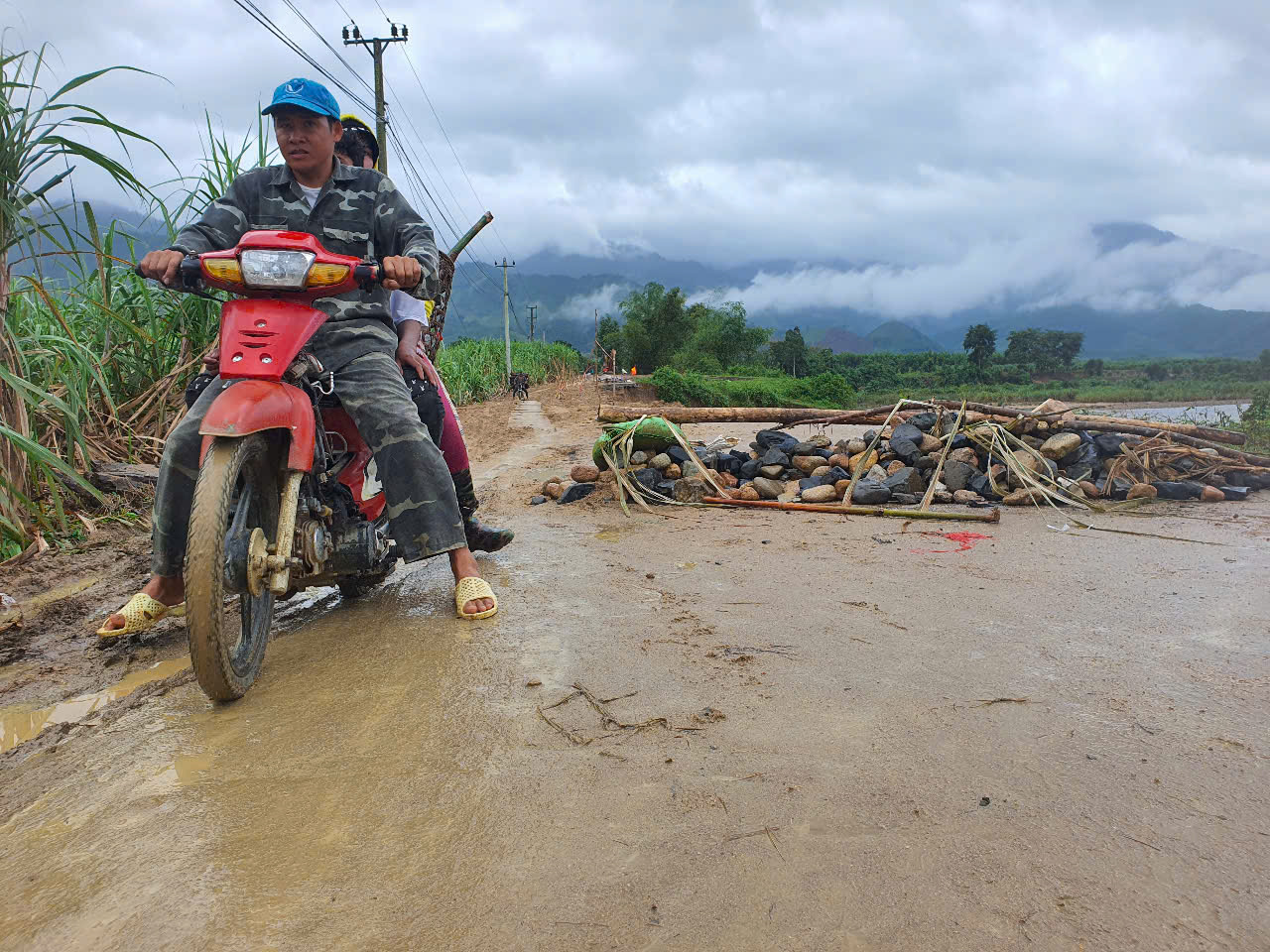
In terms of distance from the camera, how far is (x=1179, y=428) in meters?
6.79

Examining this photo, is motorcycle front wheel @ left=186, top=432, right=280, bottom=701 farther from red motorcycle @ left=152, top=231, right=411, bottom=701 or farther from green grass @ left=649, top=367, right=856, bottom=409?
green grass @ left=649, top=367, right=856, bottom=409

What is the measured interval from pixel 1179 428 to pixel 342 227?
23.6 ft

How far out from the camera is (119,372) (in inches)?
186

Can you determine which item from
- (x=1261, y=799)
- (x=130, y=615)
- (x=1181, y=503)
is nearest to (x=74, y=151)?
(x=130, y=615)

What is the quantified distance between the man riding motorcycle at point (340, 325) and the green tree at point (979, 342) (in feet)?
251

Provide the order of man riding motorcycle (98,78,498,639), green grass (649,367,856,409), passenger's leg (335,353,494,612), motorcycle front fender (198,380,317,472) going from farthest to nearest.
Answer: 1. green grass (649,367,856,409)
2. passenger's leg (335,353,494,612)
3. man riding motorcycle (98,78,498,639)
4. motorcycle front fender (198,380,317,472)

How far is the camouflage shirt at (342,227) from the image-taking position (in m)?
2.71

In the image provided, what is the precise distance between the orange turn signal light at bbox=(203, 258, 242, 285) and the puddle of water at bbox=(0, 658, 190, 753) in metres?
1.28

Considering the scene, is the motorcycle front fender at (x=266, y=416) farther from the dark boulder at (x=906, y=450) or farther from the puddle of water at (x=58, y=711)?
the dark boulder at (x=906, y=450)

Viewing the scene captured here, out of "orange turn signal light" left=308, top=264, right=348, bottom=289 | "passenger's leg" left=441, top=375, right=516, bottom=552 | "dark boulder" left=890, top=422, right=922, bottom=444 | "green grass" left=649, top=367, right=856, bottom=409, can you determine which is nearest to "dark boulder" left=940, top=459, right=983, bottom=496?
"dark boulder" left=890, top=422, right=922, bottom=444

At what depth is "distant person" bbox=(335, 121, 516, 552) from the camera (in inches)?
126

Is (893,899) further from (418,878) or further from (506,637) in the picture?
(506,637)

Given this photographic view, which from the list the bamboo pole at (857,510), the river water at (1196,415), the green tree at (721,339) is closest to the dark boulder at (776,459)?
the bamboo pole at (857,510)

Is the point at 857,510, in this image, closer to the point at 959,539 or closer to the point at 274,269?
the point at 959,539
